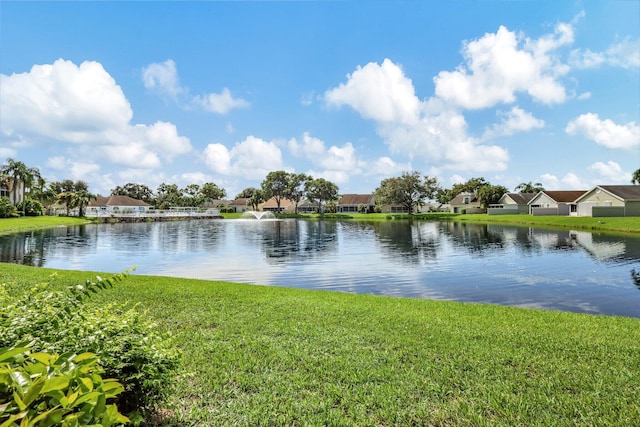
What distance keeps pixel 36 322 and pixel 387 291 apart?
11369 millimetres

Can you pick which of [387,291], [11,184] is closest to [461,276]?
[387,291]

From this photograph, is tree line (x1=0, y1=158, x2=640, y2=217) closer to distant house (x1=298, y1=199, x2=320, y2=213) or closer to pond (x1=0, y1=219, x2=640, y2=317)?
distant house (x1=298, y1=199, x2=320, y2=213)

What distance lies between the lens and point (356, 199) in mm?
109875

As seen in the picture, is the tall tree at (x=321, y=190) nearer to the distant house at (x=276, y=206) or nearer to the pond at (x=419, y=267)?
the distant house at (x=276, y=206)

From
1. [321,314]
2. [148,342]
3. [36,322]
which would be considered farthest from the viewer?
[321,314]

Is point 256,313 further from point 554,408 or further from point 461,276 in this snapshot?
point 461,276

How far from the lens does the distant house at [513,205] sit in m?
72.7

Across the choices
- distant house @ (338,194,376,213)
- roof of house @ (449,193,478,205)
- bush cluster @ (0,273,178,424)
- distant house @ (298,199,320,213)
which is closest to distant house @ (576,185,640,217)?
roof of house @ (449,193,478,205)

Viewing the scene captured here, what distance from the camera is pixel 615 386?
452 centimetres

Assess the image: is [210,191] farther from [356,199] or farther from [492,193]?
[492,193]

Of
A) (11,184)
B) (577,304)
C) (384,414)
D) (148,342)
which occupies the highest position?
(11,184)

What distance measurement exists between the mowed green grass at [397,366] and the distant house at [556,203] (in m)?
63.2

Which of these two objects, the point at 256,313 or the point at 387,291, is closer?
the point at 256,313

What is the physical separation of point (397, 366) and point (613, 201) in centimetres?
5929
